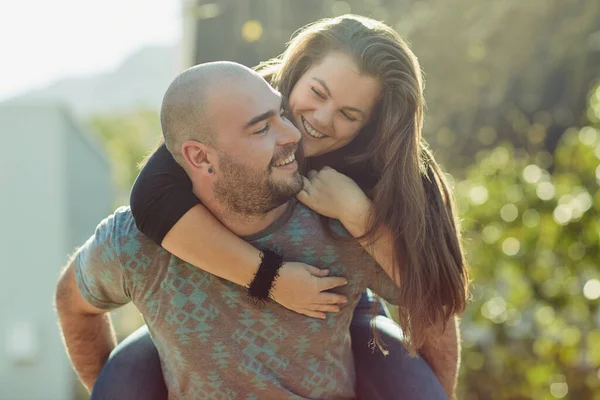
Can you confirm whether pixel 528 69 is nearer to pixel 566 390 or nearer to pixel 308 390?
pixel 566 390

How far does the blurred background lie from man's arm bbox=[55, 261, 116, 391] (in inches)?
14.3

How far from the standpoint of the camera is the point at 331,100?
215 centimetres

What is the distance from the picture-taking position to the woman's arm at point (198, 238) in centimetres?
201

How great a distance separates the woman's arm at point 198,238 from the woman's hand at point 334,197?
0.14 m

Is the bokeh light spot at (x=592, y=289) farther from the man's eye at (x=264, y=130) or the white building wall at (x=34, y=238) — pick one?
the white building wall at (x=34, y=238)

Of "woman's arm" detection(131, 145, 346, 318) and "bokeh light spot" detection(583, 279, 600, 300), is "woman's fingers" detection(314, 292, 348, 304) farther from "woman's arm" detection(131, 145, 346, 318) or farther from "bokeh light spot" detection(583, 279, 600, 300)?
"bokeh light spot" detection(583, 279, 600, 300)

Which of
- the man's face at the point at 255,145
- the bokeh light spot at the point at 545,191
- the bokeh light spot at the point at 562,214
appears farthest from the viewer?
the bokeh light spot at the point at 545,191

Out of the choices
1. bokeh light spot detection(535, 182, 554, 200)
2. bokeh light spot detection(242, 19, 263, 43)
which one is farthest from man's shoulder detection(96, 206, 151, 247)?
bokeh light spot detection(535, 182, 554, 200)

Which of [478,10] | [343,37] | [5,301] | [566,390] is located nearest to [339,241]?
[343,37]

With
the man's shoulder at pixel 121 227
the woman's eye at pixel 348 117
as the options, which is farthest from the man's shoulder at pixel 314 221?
the man's shoulder at pixel 121 227

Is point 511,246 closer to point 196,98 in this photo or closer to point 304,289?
point 304,289

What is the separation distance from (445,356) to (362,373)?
0.72 ft

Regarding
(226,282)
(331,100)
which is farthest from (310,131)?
(226,282)

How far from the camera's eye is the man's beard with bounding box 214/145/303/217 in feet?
6.52
